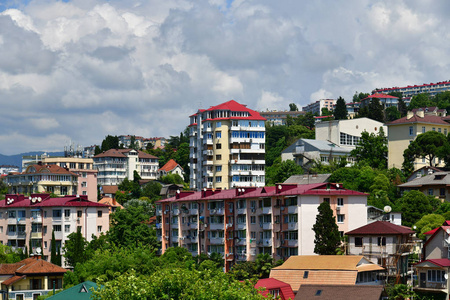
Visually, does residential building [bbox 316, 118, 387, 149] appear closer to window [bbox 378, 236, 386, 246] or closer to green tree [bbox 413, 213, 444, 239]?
green tree [bbox 413, 213, 444, 239]

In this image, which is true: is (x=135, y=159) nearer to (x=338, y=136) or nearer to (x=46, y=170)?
(x=46, y=170)

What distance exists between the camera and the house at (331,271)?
216 ft

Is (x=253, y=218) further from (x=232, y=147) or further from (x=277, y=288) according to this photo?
(x=232, y=147)

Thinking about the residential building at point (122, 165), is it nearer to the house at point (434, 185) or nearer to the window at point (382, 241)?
the house at point (434, 185)

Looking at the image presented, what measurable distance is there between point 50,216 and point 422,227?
164 ft

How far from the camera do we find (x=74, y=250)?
92562 mm

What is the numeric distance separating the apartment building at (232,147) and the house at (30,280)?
55075 mm

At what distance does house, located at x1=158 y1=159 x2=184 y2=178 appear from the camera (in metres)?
182

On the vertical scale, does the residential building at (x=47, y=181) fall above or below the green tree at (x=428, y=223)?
above

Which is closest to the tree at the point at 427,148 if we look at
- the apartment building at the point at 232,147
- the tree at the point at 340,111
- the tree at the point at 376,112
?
the apartment building at the point at 232,147

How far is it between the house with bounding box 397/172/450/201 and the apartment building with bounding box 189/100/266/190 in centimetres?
3775

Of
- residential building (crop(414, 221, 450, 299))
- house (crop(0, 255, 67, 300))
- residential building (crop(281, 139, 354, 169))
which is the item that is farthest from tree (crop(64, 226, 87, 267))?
residential building (crop(281, 139, 354, 169))

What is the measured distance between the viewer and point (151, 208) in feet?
427

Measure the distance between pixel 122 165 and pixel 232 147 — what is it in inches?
2490
